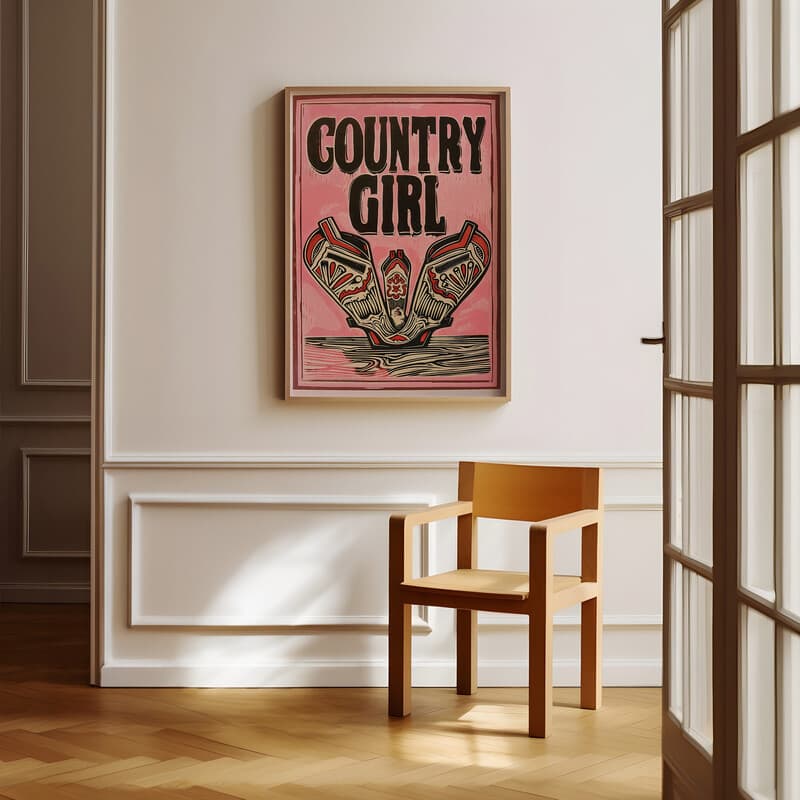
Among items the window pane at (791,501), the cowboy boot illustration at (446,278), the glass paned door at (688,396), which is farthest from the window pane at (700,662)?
the cowboy boot illustration at (446,278)

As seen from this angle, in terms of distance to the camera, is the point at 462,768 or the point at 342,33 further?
the point at 342,33

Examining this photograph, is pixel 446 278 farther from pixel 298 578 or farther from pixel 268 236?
pixel 298 578

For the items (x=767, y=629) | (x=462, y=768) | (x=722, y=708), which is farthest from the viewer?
(x=462, y=768)

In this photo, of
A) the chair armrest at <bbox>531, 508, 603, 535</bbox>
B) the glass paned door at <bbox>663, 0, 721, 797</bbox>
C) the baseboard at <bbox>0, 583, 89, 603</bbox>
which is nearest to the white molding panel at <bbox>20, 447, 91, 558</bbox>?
the baseboard at <bbox>0, 583, 89, 603</bbox>

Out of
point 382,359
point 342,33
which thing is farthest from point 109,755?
point 342,33

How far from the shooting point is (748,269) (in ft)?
5.89

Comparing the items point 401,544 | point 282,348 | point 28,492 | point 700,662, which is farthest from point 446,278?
point 28,492

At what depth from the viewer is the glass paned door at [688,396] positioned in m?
2.04

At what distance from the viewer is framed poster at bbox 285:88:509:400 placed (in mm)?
3441

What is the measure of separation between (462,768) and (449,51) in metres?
2.20

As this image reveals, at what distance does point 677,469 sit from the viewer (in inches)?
89.2

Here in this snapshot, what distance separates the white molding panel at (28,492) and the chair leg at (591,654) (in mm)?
2590

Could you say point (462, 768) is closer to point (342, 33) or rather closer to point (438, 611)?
point (438, 611)

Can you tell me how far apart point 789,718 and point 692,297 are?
34.4 inches
